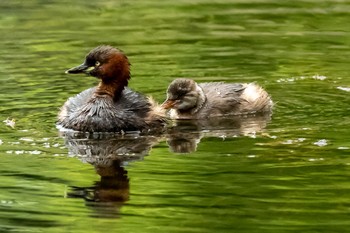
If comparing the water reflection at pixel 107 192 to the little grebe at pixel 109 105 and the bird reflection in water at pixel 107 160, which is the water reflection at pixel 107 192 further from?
the little grebe at pixel 109 105

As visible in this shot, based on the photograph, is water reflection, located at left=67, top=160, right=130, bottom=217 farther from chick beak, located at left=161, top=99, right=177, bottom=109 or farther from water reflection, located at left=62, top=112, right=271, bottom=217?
chick beak, located at left=161, top=99, right=177, bottom=109

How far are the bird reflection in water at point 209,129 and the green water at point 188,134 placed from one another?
0.03 m

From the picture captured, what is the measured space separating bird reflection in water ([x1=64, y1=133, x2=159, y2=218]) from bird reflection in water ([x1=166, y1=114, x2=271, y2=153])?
26 cm

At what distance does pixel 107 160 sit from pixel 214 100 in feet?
8.25

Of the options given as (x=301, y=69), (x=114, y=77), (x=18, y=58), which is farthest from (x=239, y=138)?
(x=18, y=58)

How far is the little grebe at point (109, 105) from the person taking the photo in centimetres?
1016

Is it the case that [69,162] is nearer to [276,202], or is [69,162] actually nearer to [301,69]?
[276,202]

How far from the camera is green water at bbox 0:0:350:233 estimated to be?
23.7 ft

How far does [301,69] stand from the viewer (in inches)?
500

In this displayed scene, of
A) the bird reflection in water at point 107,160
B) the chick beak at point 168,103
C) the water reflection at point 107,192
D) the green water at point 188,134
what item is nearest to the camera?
the green water at point 188,134

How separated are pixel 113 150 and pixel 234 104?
7.31ft

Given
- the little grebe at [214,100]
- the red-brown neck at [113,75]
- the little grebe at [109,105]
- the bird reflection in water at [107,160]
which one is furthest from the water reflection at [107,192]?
the little grebe at [214,100]

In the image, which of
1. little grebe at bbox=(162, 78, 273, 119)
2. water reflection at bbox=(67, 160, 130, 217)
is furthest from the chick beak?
water reflection at bbox=(67, 160, 130, 217)

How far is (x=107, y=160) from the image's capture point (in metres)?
8.88
